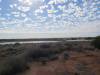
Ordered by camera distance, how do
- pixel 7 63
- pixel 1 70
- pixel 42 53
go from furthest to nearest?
pixel 42 53 < pixel 7 63 < pixel 1 70

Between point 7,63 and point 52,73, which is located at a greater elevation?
point 7,63

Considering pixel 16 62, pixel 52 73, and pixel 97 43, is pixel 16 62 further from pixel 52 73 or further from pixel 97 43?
A: pixel 97 43

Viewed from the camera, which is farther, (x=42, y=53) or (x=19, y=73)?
(x=42, y=53)

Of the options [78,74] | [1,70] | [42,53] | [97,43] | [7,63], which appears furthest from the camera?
[97,43]

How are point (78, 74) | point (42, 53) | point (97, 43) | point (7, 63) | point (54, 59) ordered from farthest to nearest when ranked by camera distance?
1. point (97, 43)
2. point (42, 53)
3. point (54, 59)
4. point (7, 63)
5. point (78, 74)

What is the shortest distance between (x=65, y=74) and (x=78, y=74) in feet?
2.52

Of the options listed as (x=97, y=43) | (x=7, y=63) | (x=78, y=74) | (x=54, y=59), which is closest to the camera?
(x=78, y=74)

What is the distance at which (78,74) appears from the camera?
9.73m

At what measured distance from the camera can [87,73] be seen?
10.1 m

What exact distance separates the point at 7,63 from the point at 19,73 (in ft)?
3.28

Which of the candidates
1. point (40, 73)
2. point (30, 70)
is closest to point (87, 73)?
point (40, 73)

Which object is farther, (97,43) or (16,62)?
(97,43)

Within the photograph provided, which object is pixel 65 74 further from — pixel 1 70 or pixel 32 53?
pixel 32 53

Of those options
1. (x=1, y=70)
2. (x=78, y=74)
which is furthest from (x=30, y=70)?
(x=78, y=74)
